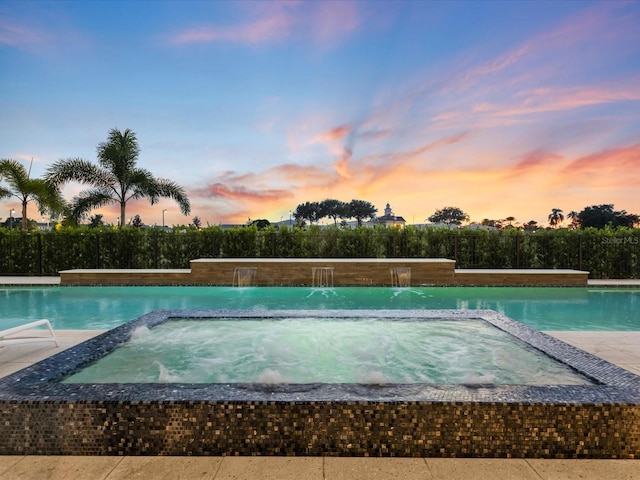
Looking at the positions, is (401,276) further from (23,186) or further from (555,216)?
(555,216)

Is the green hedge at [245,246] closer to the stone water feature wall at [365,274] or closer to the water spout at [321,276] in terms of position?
the stone water feature wall at [365,274]

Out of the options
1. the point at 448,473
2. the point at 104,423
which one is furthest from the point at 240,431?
the point at 448,473

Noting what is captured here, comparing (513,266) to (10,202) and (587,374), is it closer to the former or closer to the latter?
(587,374)

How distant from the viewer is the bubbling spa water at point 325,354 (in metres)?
4.05

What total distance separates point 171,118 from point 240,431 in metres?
15.6

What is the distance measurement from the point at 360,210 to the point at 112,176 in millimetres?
48293

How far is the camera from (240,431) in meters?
2.59

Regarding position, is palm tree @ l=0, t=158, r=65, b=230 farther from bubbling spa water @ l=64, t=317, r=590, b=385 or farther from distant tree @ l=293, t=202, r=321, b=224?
distant tree @ l=293, t=202, r=321, b=224

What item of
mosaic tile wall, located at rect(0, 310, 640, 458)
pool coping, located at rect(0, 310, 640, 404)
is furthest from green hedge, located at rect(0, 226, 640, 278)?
mosaic tile wall, located at rect(0, 310, 640, 458)

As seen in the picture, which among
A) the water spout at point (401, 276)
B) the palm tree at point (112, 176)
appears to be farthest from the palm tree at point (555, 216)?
the palm tree at point (112, 176)

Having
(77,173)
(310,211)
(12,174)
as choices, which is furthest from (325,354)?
(310,211)

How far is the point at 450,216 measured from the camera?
73625 millimetres

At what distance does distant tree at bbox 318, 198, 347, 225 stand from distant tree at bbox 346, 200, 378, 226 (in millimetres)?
825

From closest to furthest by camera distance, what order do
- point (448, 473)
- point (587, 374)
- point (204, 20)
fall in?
point (448, 473) → point (587, 374) → point (204, 20)
